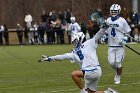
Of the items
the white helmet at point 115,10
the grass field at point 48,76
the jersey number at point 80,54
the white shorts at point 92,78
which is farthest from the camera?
the white helmet at point 115,10

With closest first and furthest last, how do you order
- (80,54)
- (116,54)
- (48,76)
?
Answer: (80,54)
(116,54)
(48,76)

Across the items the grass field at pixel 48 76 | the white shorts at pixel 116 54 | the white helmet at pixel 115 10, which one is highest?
the white helmet at pixel 115 10

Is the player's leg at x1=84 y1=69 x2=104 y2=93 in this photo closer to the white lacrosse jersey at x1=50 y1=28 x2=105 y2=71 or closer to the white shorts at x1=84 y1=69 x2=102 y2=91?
the white shorts at x1=84 y1=69 x2=102 y2=91

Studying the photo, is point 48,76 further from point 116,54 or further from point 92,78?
point 92,78

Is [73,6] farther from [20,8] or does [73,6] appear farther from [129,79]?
[129,79]

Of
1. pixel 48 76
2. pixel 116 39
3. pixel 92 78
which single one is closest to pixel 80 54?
pixel 92 78

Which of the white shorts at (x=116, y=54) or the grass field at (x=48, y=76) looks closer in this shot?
the grass field at (x=48, y=76)

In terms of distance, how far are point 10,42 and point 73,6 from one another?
8447 millimetres

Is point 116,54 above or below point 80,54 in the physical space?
below

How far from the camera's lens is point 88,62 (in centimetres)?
1429

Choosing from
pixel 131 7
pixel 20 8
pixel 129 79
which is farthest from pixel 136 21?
pixel 129 79

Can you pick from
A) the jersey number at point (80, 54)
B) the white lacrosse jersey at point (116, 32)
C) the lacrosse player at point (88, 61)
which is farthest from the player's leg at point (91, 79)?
the white lacrosse jersey at point (116, 32)

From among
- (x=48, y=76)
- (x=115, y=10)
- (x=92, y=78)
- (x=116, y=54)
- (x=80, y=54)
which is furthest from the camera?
(x=48, y=76)

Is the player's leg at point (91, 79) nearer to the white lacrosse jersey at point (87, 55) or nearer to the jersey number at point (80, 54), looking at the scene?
the white lacrosse jersey at point (87, 55)
